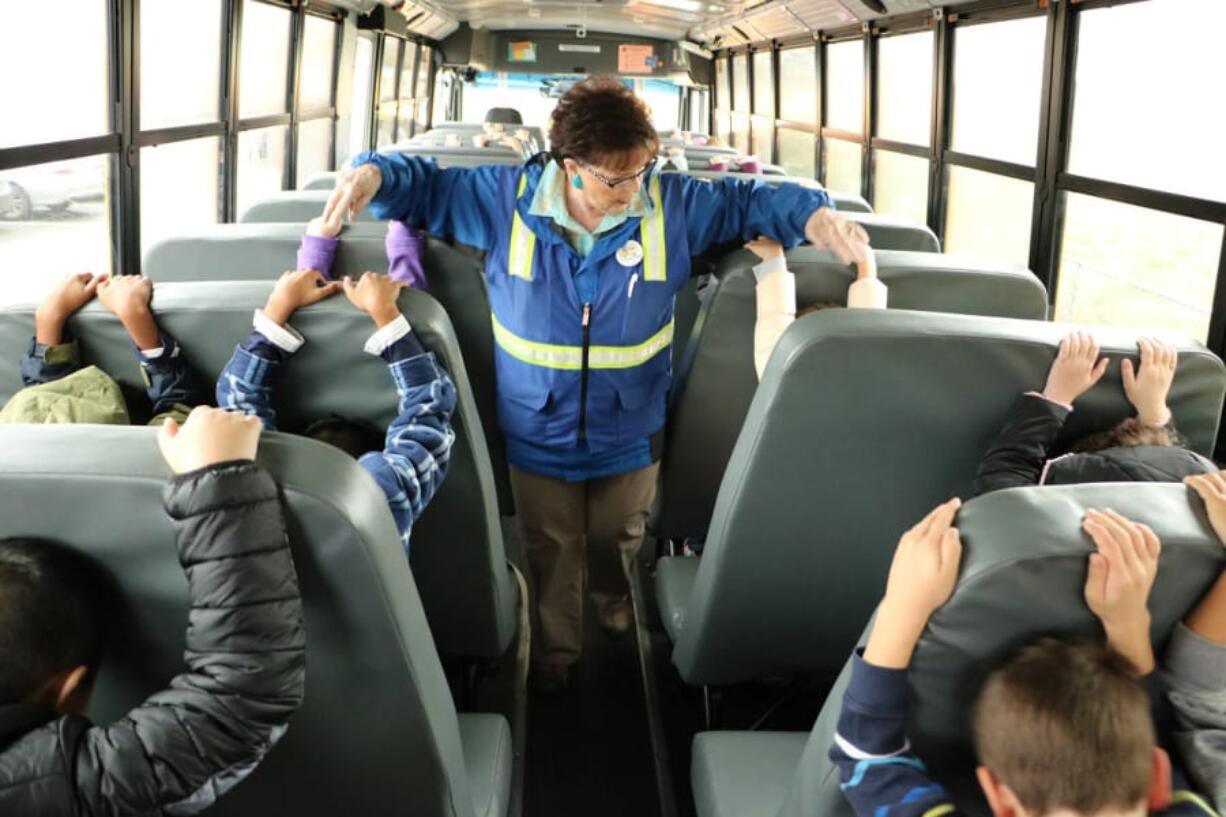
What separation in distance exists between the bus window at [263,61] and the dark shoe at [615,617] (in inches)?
139

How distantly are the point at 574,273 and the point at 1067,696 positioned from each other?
159cm

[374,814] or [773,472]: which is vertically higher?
[773,472]

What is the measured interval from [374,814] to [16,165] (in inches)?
95.0

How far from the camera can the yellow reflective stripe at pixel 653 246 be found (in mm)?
2398

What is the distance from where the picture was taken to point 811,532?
179cm

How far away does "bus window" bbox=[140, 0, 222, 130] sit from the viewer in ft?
12.9

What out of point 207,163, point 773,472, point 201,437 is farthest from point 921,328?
point 207,163

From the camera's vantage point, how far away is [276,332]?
166 cm

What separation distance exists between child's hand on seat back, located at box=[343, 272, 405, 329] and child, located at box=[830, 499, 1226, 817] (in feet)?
3.19

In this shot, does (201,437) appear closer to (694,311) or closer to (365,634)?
(365,634)

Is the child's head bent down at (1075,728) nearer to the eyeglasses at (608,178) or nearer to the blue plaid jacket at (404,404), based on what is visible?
the blue plaid jacket at (404,404)

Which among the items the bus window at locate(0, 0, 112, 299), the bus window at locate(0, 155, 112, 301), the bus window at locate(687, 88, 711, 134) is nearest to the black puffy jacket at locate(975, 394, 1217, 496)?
the bus window at locate(0, 155, 112, 301)

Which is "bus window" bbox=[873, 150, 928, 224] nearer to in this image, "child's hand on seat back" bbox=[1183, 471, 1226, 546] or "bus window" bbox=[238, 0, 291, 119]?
"bus window" bbox=[238, 0, 291, 119]

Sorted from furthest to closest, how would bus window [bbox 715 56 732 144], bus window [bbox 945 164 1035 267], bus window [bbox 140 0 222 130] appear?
bus window [bbox 715 56 732 144]
bus window [bbox 945 164 1035 267]
bus window [bbox 140 0 222 130]
